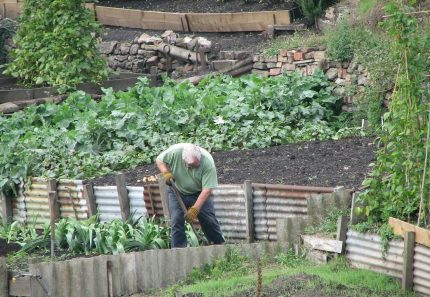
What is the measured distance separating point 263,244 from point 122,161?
15.4 feet

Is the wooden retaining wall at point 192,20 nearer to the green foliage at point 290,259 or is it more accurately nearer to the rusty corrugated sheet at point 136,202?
the rusty corrugated sheet at point 136,202

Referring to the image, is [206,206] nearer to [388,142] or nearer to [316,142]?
[388,142]

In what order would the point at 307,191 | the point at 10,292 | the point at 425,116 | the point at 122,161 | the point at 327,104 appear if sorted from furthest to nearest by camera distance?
the point at 327,104, the point at 122,161, the point at 307,191, the point at 425,116, the point at 10,292

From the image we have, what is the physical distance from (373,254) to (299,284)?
3.55 ft

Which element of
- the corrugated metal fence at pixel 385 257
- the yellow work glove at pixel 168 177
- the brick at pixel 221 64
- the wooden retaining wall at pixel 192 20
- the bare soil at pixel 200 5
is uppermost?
the bare soil at pixel 200 5

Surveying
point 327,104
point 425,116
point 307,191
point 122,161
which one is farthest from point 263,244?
point 327,104

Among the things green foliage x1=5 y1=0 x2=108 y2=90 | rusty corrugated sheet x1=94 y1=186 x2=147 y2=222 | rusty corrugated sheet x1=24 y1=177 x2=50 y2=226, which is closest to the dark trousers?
rusty corrugated sheet x1=94 y1=186 x2=147 y2=222

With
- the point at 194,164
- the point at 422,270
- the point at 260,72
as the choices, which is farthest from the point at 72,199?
the point at 260,72

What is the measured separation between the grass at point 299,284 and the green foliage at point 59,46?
32.2 feet

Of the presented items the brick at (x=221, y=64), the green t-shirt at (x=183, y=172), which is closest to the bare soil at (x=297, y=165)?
the green t-shirt at (x=183, y=172)

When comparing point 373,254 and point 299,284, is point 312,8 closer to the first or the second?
point 373,254

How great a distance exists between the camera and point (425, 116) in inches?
514

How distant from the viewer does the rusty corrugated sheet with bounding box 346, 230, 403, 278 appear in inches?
488

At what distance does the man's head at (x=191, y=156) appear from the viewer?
1401cm
